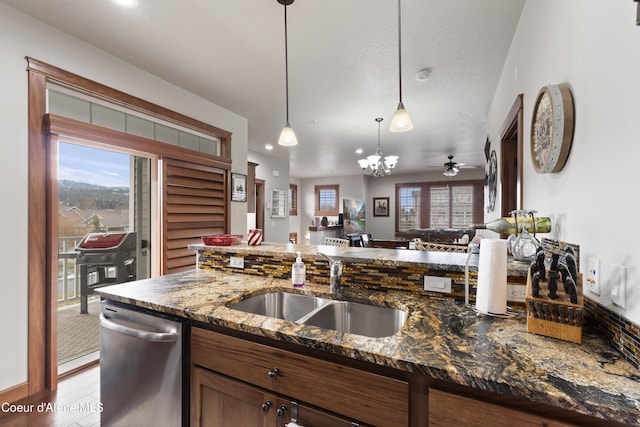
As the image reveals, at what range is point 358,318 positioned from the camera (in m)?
1.42

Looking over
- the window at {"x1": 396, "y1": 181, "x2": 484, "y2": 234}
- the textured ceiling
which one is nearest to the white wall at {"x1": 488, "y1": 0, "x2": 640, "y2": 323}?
the textured ceiling

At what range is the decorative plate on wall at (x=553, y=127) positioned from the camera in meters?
1.13

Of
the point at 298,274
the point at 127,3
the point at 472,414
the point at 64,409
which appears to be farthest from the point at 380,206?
the point at 472,414

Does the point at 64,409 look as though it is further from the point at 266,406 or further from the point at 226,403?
the point at 266,406

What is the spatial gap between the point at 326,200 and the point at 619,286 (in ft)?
28.4

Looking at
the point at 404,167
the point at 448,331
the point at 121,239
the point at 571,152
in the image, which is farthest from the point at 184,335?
the point at 404,167

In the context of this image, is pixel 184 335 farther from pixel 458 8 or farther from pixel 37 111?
pixel 458 8

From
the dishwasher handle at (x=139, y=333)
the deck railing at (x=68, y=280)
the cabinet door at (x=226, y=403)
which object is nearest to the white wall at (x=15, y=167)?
the dishwasher handle at (x=139, y=333)

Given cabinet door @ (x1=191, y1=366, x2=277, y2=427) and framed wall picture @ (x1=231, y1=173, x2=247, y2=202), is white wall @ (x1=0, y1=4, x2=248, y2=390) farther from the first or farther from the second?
framed wall picture @ (x1=231, y1=173, x2=247, y2=202)

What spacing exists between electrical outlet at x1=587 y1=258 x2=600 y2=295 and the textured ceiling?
1704 mm

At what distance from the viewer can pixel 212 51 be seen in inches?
92.1

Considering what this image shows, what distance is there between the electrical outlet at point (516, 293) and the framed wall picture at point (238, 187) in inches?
129

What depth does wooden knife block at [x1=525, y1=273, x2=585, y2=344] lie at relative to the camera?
905mm

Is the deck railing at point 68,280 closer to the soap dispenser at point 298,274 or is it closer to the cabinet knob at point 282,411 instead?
the soap dispenser at point 298,274
